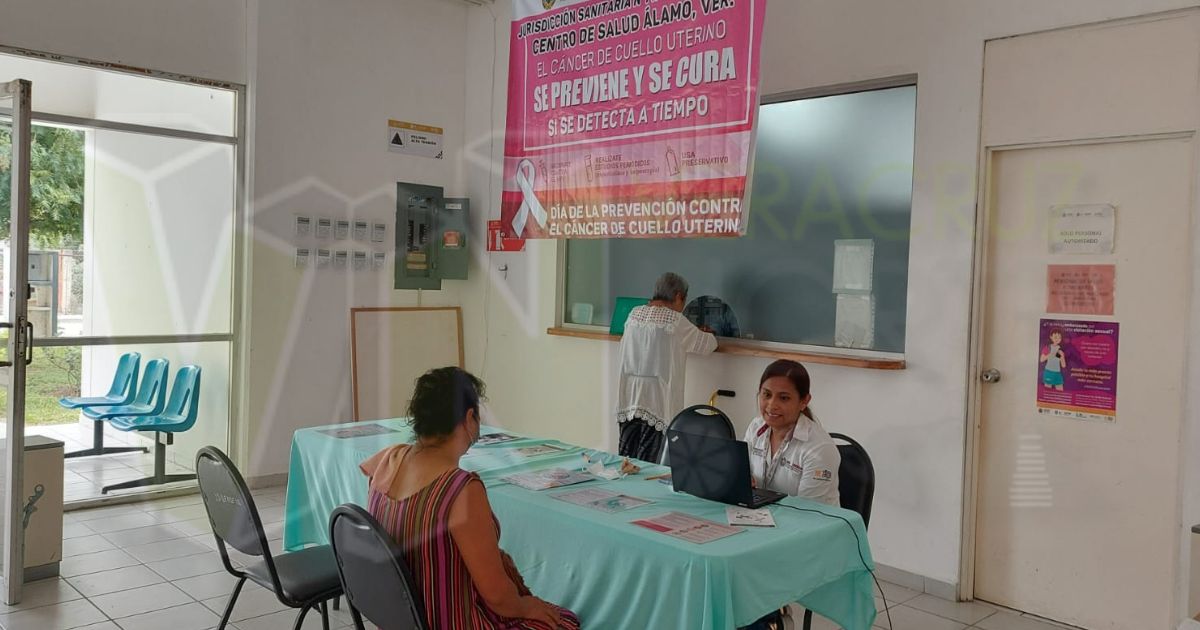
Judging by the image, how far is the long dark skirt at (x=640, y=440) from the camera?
4.89 metres

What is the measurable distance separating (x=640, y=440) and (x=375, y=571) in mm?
2889

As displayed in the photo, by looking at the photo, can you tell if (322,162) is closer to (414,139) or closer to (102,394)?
(414,139)

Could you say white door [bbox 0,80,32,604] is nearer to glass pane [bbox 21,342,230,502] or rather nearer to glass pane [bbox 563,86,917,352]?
glass pane [bbox 21,342,230,502]

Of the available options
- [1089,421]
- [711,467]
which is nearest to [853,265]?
[1089,421]

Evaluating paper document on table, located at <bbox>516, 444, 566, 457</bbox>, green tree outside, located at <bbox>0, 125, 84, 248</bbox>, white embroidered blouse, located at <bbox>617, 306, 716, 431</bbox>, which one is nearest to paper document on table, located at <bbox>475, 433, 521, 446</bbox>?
paper document on table, located at <bbox>516, 444, 566, 457</bbox>

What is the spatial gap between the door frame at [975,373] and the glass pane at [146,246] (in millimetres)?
4192

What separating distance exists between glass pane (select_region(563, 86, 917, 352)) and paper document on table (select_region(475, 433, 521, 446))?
1625 mm

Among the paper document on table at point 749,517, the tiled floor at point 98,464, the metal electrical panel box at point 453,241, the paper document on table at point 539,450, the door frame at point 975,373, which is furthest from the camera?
the metal electrical panel box at point 453,241

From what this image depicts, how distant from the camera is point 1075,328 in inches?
146

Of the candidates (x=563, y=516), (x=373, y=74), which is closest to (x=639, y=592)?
(x=563, y=516)

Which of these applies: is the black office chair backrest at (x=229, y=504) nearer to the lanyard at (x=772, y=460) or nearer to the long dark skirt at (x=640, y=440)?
the lanyard at (x=772, y=460)

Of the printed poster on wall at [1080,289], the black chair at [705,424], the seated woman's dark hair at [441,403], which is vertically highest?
the printed poster on wall at [1080,289]

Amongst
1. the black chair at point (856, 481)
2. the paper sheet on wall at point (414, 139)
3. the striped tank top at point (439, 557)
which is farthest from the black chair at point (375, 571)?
the paper sheet on wall at point (414, 139)

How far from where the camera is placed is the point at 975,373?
3.95m
